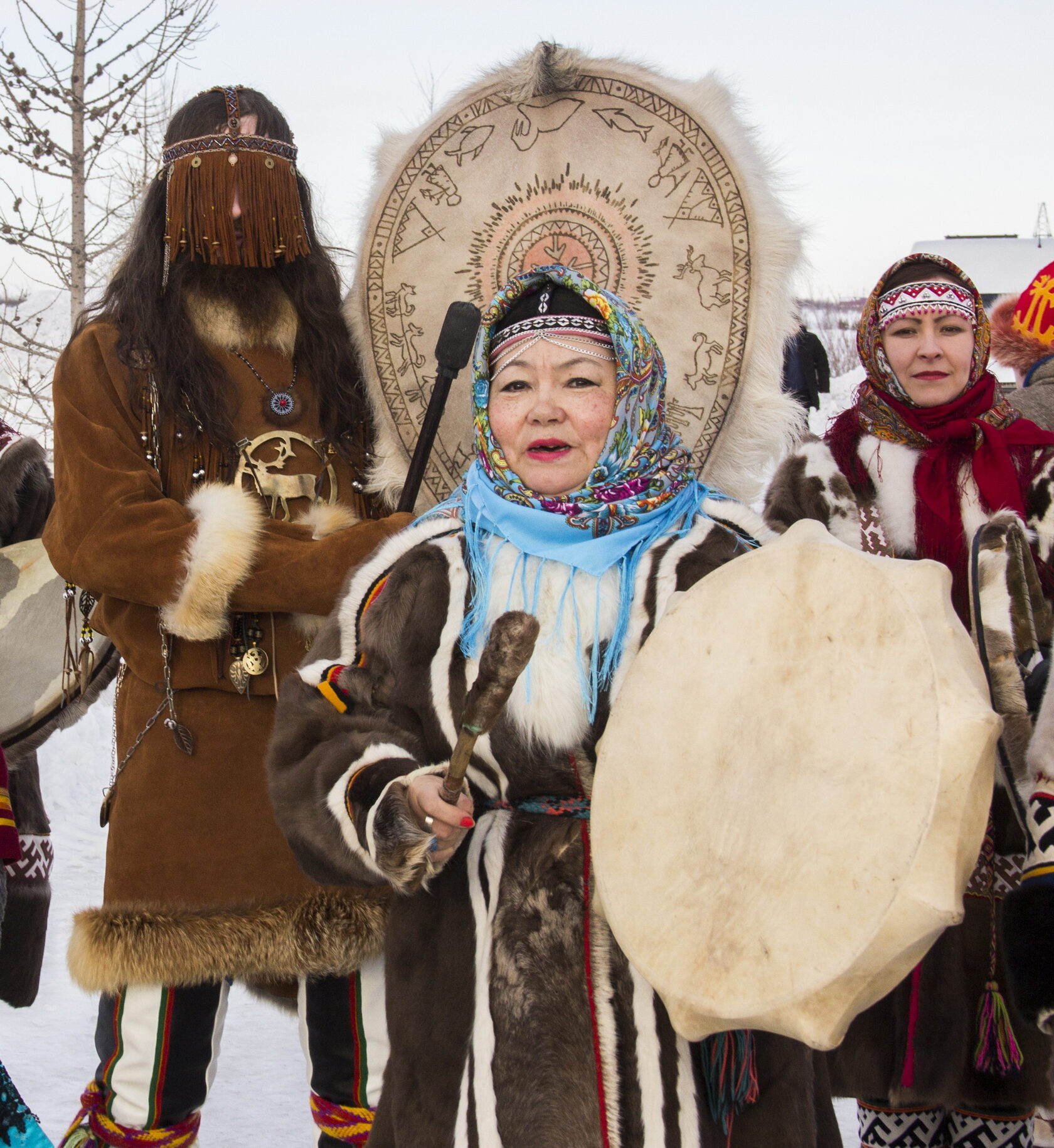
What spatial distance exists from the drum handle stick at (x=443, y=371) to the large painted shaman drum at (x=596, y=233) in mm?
110

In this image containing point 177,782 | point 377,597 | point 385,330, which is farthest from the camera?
point 385,330

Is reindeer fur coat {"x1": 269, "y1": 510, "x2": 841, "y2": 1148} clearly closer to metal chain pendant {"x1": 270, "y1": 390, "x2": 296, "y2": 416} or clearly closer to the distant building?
metal chain pendant {"x1": 270, "y1": 390, "x2": 296, "y2": 416}

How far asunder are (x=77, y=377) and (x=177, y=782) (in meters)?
0.84

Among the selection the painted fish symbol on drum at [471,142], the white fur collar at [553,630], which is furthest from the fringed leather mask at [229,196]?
the white fur collar at [553,630]

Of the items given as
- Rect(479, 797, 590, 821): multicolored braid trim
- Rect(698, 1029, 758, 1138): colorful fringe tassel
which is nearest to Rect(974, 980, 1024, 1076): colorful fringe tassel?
Rect(698, 1029, 758, 1138): colorful fringe tassel

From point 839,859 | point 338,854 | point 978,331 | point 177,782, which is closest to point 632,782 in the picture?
point 839,859

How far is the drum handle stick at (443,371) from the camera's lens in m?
2.30

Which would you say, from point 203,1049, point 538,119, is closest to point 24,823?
point 203,1049

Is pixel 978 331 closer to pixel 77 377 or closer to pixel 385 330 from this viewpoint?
pixel 385 330

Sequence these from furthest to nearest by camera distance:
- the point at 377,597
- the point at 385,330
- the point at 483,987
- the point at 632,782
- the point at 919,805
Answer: the point at 385,330, the point at 377,597, the point at 483,987, the point at 632,782, the point at 919,805

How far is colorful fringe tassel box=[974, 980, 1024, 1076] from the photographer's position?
210 centimetres

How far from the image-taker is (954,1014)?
218 centimetres

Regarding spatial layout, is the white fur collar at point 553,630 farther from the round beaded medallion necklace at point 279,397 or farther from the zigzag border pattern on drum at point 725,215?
the round beaded medallion necklace at point 279,397

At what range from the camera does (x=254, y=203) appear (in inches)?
97.2
